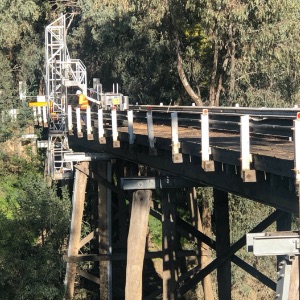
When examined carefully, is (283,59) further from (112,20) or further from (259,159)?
(259,159)

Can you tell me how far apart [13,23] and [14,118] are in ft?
13.6

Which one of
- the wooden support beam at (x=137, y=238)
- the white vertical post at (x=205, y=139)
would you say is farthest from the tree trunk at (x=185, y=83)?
the white vertical post at (x=205, y=139)

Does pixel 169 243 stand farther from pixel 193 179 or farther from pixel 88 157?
pixel 88 157

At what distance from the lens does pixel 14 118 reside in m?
33.1

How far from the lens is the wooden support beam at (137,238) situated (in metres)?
11.1

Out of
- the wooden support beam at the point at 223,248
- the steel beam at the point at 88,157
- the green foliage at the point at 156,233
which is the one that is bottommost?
the green foliage at the point at 156,233

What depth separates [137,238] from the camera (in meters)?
11.2

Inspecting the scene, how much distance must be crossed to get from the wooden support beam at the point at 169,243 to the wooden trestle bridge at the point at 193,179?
0.05 ft

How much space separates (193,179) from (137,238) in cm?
147

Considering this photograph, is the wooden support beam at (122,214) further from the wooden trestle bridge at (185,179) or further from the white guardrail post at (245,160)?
the white guardrail post at (245,160)

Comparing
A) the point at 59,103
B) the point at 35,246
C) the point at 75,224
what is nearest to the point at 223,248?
the point at 75,224

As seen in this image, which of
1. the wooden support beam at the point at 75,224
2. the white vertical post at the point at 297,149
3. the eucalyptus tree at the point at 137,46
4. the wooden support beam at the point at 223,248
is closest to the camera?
the white vertical post at the point at 297,149

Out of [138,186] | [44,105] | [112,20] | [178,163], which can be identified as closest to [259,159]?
[178,163]

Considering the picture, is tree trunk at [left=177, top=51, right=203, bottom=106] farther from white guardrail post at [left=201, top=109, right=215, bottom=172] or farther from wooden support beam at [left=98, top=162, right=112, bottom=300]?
white guardrail post at [left=201, top=109, right=215, bottom=172]
